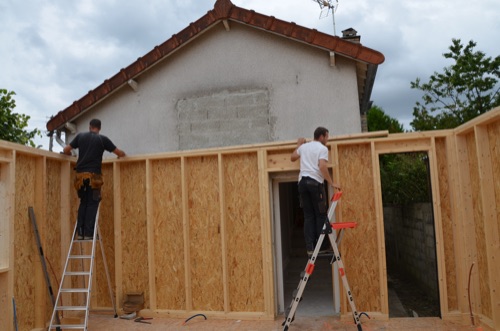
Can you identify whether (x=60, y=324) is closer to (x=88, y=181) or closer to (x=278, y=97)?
(x=88, y=181)

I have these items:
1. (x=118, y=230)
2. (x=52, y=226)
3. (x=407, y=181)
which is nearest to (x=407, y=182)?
(x=407, y=181)

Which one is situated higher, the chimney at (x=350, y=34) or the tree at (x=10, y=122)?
the chimney at (x=350, y=34)

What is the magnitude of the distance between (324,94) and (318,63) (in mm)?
685

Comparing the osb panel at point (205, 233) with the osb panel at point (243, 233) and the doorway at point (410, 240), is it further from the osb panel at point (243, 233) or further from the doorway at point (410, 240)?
the doorway at point (410, 240)

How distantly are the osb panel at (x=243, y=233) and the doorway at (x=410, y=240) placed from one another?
236cm

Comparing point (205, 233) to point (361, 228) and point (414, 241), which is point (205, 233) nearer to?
point (361, 228)

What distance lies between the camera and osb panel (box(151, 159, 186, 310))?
677 cm

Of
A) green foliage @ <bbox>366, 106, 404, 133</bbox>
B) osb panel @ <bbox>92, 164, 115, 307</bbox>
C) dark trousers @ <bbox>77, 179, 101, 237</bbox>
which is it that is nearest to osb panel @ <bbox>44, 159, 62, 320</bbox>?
dark trousers @ <bbox>77, 179, 101, 237</bbox>

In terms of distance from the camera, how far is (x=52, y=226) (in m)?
6.40

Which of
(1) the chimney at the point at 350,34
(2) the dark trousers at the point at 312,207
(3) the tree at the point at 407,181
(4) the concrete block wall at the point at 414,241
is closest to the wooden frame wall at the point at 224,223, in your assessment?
(2) the dark trousers at the point at 312,207

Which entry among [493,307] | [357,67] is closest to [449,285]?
[493,307]

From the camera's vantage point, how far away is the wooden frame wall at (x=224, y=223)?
17.8ft

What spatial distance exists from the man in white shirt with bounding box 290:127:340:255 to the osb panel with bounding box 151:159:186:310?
7.67 feet

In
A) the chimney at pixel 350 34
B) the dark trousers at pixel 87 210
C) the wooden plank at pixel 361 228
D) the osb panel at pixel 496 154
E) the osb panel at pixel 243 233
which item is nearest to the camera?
the osb panel at pixel 496 154
